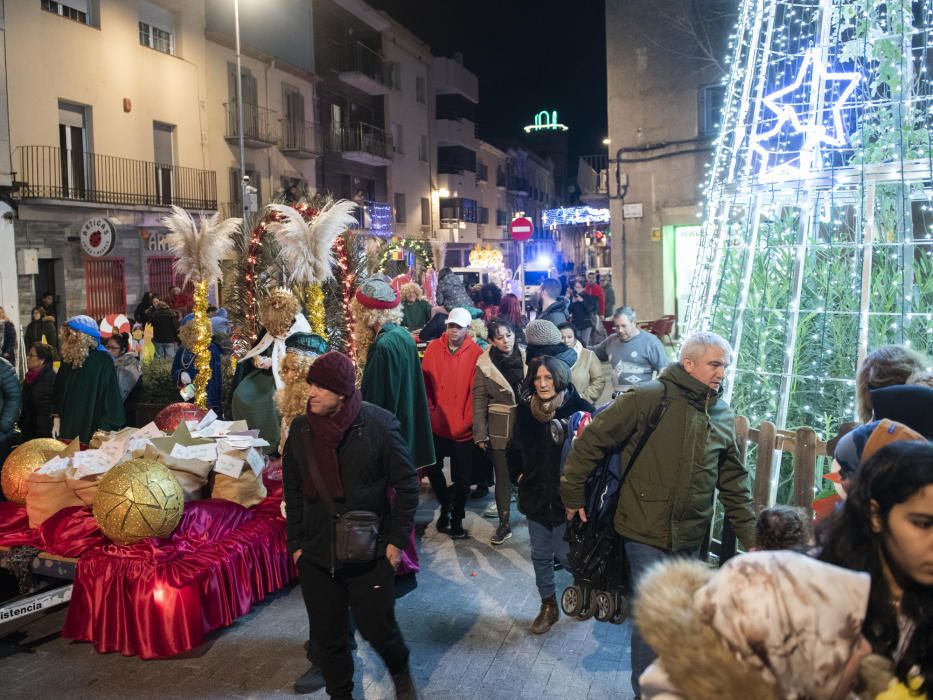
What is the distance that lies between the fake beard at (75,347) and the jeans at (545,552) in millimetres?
4416

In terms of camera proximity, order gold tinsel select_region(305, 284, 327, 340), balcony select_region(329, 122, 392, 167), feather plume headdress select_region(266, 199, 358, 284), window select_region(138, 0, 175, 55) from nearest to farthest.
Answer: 1. feather plume headdress select_region(266, 199, 358, 284)
2. gold tinsel select_region(305, 284, 327, 340)
3. window select_region(138, 0, 175, 55)
4. balcony select_region(329, 122, 392, 167)

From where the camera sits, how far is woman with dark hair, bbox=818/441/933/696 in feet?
6.39

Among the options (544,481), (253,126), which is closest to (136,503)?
(544,481)

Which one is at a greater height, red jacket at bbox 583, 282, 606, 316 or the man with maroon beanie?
red jacket at bbox 583, 282, 606, 316

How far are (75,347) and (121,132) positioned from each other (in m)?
17.3

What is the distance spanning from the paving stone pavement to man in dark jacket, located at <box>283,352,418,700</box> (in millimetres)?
625

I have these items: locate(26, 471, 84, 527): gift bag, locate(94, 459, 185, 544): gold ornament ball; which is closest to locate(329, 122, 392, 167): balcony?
locate(26, 471, 84, 527): gift bag

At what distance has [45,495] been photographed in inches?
212

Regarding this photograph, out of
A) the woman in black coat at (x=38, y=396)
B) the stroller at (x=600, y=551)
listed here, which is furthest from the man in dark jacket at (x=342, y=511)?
the woman in black coat at (x=38, y=396)

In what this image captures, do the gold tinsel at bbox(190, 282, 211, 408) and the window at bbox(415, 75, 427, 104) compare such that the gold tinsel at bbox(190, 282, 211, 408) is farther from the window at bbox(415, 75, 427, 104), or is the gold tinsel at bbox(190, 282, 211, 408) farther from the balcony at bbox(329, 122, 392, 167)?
the window at bbox(415, 75, 427, 104)

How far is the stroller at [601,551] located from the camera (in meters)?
4.21

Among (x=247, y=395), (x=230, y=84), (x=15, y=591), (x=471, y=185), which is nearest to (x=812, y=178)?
(x=247, y=395)

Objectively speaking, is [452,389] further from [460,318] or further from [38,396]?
[38,396]

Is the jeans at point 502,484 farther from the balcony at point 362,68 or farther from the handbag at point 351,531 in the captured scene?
the balcony at point 362,68
